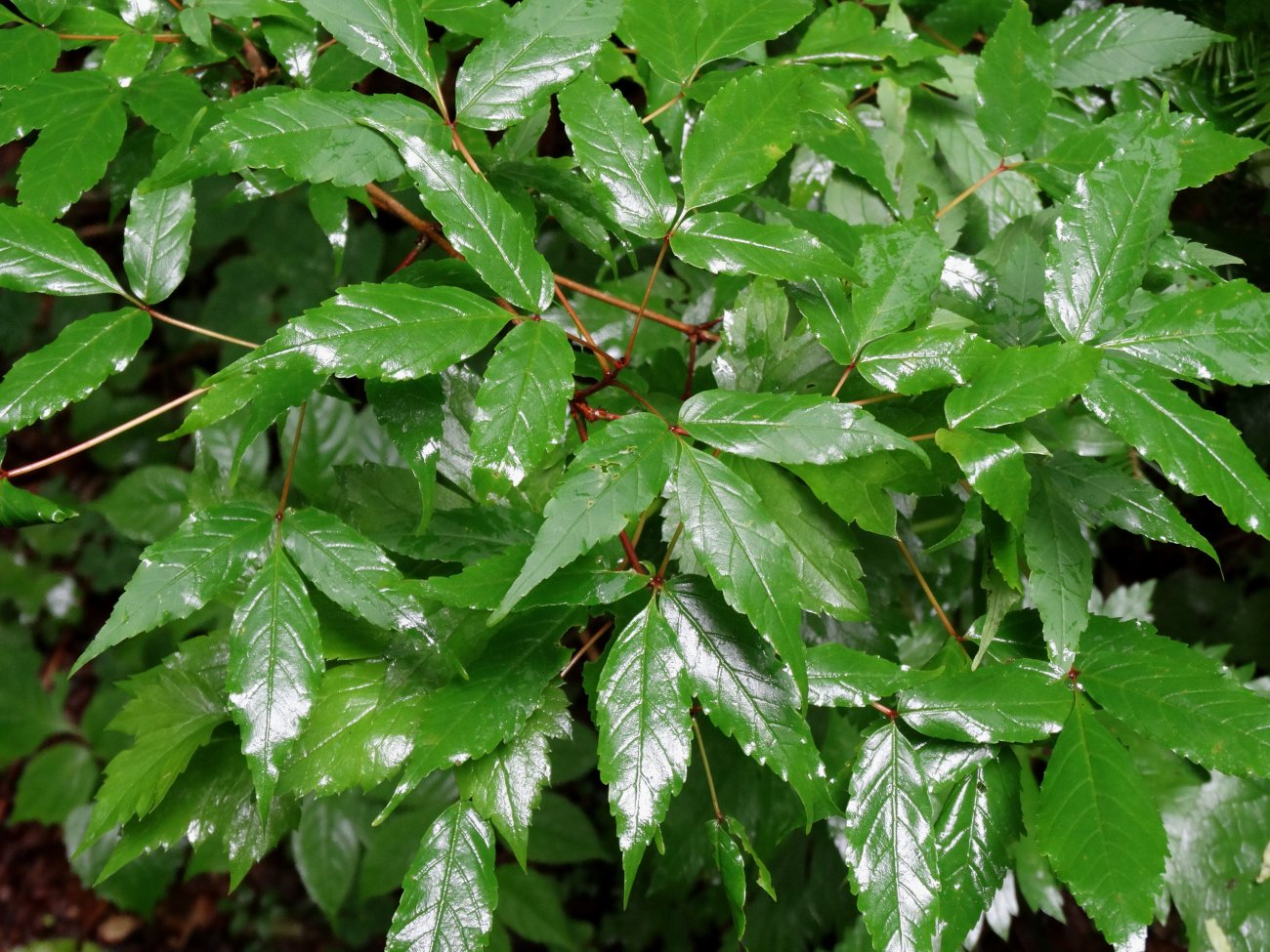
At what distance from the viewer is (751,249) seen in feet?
2.58

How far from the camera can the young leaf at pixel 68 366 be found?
0.81 metres

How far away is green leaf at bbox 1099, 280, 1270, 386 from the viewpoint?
76cm

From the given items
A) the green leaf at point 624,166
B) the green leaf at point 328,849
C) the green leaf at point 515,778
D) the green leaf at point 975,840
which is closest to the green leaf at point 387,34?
the green leaf at point 624,166

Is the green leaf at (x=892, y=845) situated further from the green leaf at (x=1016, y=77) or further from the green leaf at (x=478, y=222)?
the green leaf at (x=1016, y=77)

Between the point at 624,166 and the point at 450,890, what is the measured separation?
673 millimetres

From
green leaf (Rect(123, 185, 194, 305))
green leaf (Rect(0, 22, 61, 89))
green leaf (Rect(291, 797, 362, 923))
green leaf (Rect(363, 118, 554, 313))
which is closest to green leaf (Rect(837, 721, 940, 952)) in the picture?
green leaf (Rect(363, 118, 554, 313))

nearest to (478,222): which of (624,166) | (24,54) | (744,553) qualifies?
(624,166)

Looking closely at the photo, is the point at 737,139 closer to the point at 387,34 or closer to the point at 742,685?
the point at 387,34

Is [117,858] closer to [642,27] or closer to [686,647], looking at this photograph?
[686,647]

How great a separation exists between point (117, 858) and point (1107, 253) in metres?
1.11

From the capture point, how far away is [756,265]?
775 millimetres

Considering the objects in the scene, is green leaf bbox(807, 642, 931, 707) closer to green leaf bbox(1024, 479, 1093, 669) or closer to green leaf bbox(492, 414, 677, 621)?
green leaf bbox(1024, 479, 1093, 669)

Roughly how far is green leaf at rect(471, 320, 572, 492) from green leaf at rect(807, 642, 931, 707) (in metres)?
0.32

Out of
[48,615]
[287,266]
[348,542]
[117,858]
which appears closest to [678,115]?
[348,542]
